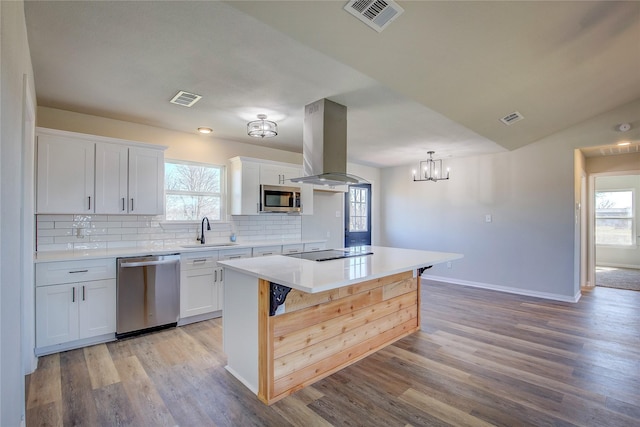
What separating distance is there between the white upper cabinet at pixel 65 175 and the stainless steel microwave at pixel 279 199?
80.9 inches

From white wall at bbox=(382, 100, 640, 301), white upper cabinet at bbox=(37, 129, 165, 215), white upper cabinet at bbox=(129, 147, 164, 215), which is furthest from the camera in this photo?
white wall at bbox=(382, 100, 640, 301)

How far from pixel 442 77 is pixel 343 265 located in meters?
1.89

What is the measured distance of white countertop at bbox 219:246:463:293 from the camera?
6.35ft

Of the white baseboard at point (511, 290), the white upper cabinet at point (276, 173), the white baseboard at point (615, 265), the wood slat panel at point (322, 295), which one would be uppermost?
the white upper cabinet at point (276, 173)

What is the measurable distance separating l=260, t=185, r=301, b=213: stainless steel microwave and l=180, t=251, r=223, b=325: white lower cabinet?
110cm

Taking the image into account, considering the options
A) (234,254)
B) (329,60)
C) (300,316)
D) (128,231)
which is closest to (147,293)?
(128,231)

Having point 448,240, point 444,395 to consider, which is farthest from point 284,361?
point 448,240

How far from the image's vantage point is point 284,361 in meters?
2.31

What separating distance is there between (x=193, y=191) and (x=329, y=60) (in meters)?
2.86

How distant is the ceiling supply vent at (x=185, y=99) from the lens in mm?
2938

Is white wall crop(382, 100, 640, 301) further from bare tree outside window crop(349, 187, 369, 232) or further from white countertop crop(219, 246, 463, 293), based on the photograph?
white countertop crop(219, 246, 463, 293)

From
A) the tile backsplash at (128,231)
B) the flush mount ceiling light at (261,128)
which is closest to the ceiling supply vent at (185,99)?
the flush mount ceiling light at (261,128)

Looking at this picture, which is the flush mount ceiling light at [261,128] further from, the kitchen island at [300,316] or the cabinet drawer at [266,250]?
the cabinet drawer at [266,250]

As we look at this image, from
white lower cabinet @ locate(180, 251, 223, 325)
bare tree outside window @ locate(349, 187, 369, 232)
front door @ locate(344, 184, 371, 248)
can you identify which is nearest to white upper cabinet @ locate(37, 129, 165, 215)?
white lower cabinet @ locate(180, 251, 223, 325)
